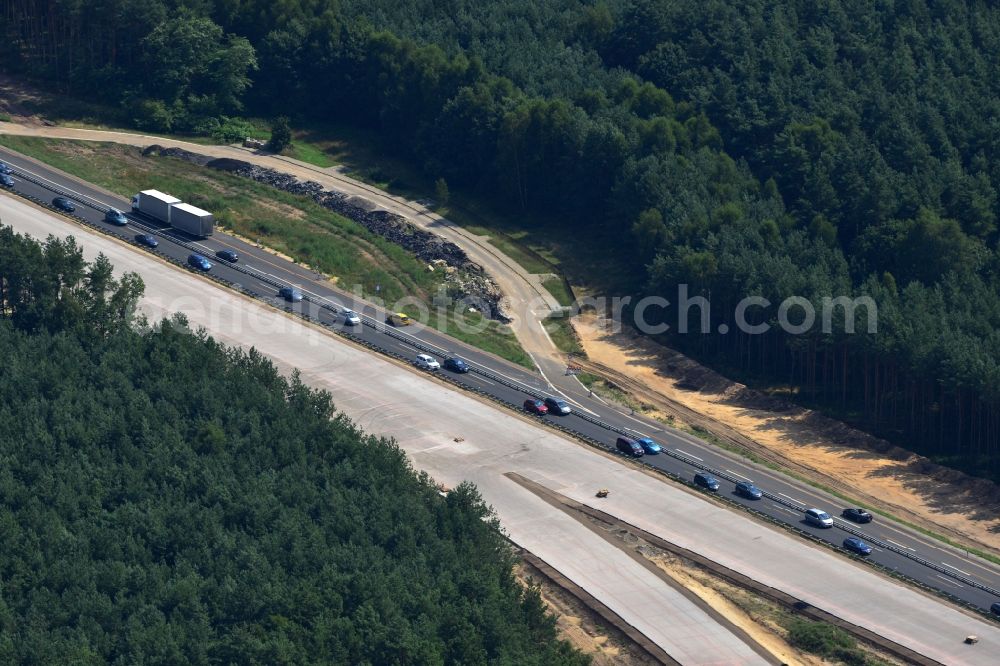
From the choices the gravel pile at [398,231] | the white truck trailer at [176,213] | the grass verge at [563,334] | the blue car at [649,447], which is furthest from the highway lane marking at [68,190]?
the blue car at [649,447]

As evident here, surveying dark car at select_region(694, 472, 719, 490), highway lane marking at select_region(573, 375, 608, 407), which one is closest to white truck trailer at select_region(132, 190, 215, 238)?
highway lane marking at select_region(573, 375, 608, 407)

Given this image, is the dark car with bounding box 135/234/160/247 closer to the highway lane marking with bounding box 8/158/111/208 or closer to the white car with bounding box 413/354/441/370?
the highway lane marking with bounding box 8/158/111/208

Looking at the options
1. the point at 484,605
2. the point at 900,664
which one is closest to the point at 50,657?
the point at 484,605

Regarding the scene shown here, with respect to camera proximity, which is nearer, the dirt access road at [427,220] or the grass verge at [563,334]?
the grass verge at [563,334]

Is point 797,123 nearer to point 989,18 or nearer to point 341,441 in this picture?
point 989,18

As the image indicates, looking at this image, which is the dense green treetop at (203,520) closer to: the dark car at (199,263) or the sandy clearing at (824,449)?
the dark car at (199,263)

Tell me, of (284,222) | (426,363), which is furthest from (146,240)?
(426,363)
